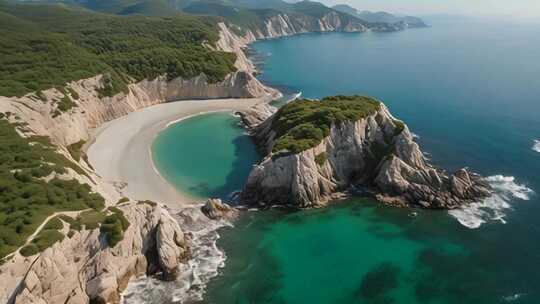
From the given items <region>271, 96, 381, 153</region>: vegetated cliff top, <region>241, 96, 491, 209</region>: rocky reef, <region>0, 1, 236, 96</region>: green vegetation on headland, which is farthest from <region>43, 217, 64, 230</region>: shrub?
<region>0, 1, 236, 96</region>: green vegetation on headland

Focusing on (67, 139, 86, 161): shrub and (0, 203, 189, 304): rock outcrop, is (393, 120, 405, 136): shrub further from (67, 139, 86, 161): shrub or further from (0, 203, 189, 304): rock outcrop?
(67, 139, 86, 161): shrub

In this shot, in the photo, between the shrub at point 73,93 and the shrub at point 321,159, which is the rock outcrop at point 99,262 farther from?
the shrub at point 73,93

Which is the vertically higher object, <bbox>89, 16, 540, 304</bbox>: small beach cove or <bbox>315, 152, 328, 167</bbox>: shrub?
<bbox>315, 152, 328, 167</bbox>: shrub

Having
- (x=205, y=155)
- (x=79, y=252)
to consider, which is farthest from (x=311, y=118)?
(x=79, y=252)

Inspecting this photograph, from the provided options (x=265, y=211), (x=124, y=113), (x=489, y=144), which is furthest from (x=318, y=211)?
(x=124, y=113)

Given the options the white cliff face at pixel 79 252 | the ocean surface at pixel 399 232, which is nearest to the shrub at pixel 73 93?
the white cliff face at pixel 79 252

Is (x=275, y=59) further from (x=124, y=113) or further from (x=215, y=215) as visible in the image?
(x=215, y=215)

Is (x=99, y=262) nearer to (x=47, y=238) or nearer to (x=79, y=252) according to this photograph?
(x=79, y=252)
